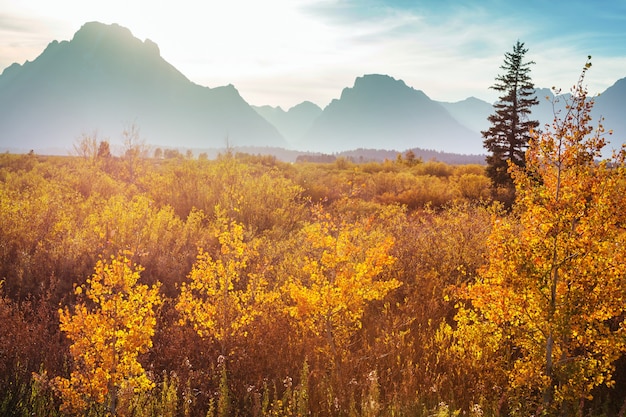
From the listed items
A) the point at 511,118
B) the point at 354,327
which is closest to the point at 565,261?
the point at 354,327

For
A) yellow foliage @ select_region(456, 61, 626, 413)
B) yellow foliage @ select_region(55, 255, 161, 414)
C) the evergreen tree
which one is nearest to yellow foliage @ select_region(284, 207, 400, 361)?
yellow foliage @ select_region(456, 61, 626, 413)

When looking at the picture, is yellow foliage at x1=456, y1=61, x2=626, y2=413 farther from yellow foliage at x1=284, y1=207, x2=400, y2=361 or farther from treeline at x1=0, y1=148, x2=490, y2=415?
yellow foliage at x1=284, y1=207, x2=400, y2=361

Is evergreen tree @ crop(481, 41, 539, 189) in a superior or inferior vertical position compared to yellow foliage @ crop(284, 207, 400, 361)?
superior

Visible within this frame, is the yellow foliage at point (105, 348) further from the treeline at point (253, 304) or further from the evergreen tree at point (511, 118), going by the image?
the evergreen tree at point (511, 118)

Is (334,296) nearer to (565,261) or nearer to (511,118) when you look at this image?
(565,261)

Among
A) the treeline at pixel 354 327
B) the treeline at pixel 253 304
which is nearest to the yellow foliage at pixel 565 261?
the treeline at pixel 354 327

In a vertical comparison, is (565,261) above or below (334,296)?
above

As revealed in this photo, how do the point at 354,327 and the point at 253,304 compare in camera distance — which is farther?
the point at 253,304

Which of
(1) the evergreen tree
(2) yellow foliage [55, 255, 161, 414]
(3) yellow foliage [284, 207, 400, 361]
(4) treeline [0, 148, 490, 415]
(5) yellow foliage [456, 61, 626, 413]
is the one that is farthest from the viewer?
(1) the evergreen tree

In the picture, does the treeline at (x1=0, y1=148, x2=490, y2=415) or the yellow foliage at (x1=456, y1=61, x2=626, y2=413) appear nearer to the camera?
the yellow foliage at (x1=456, y1=61, x2=626, y2=413)

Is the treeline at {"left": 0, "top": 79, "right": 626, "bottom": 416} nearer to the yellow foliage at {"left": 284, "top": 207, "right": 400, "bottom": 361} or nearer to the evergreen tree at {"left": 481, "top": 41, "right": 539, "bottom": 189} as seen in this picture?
the yellow foliage at {"left": 284, "top": 207, "right": 400, "bottom": 361}

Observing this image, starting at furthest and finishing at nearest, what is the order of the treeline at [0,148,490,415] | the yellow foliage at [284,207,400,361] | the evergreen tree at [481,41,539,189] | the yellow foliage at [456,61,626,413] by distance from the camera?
the evergreen tree at [481,41,539,189] → the yellow foliage at [284,207,400,361] → the treeline at [0,148,490,415] → the yellow foliage at [456,61,626,413]

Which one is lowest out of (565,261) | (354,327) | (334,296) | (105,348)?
(354,327)

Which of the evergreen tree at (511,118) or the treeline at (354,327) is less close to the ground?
the evergreen tree at (511,118)
